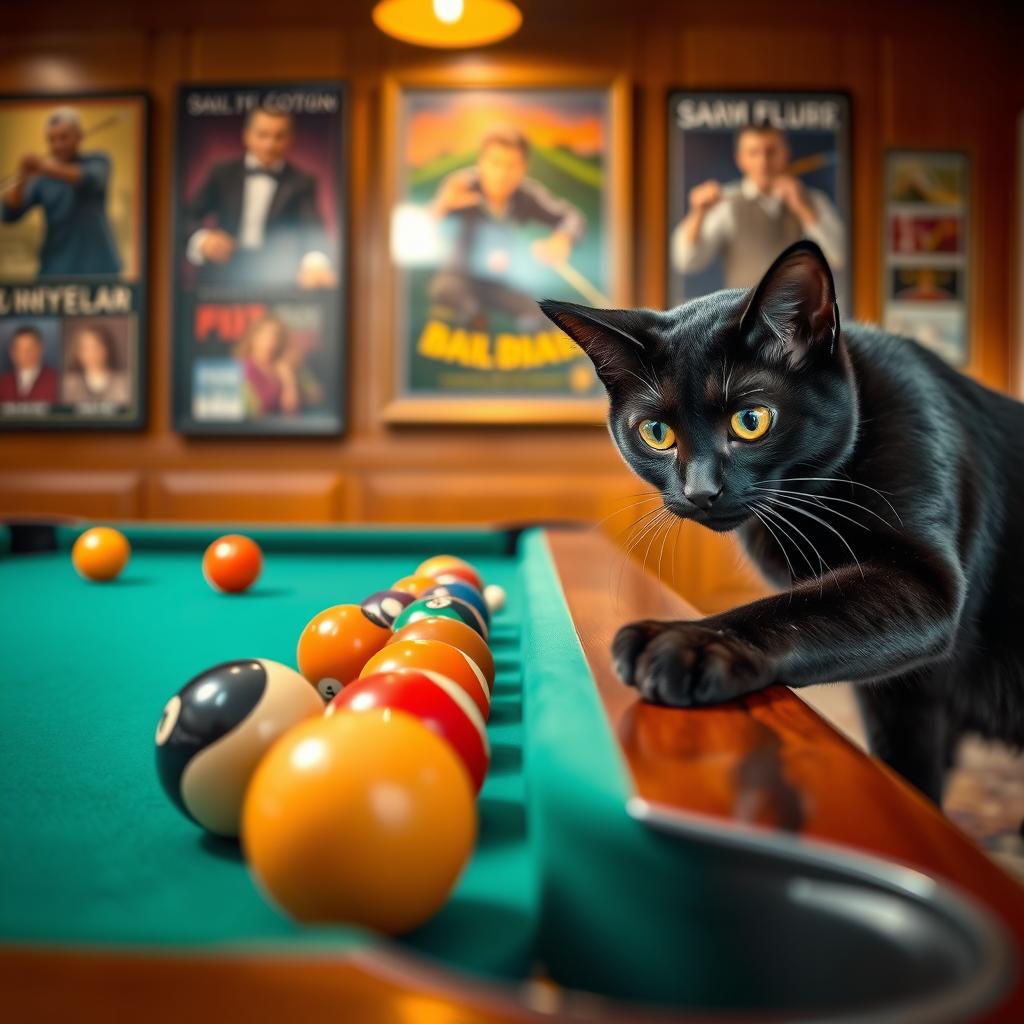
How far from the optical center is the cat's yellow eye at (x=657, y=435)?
45.9 inches

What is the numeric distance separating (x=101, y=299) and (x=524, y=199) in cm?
200

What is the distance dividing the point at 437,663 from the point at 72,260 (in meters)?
4.30

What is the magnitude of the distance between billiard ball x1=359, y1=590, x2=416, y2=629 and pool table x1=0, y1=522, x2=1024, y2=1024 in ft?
1.34

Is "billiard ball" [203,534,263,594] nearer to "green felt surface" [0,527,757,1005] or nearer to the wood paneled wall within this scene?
"green felt surface" [0,527,757,1005]

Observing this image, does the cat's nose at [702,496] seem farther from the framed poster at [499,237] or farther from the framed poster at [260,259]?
the framed poster at [260,259]

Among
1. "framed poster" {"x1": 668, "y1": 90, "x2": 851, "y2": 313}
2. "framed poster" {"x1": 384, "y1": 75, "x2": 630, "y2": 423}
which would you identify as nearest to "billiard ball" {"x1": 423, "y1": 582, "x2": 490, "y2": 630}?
"framed poster" {"x1": 384, "y1": 75, "x2": 630, "y2": 423}

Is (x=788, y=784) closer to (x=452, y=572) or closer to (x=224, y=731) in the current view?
(x=224, y=731)

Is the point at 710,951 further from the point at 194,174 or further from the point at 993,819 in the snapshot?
the point at 194,174

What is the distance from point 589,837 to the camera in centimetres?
50

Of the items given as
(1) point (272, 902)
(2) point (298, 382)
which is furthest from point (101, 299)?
(1) point (272, 902)

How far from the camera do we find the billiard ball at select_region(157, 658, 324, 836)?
2.08 ft

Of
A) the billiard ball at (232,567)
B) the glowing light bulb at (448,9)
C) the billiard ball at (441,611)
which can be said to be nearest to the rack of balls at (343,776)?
the billiard ball at (441,611)

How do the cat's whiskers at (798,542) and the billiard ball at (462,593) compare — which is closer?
the cat's whiskers at (798,542)

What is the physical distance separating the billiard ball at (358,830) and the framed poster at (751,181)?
401 cm
